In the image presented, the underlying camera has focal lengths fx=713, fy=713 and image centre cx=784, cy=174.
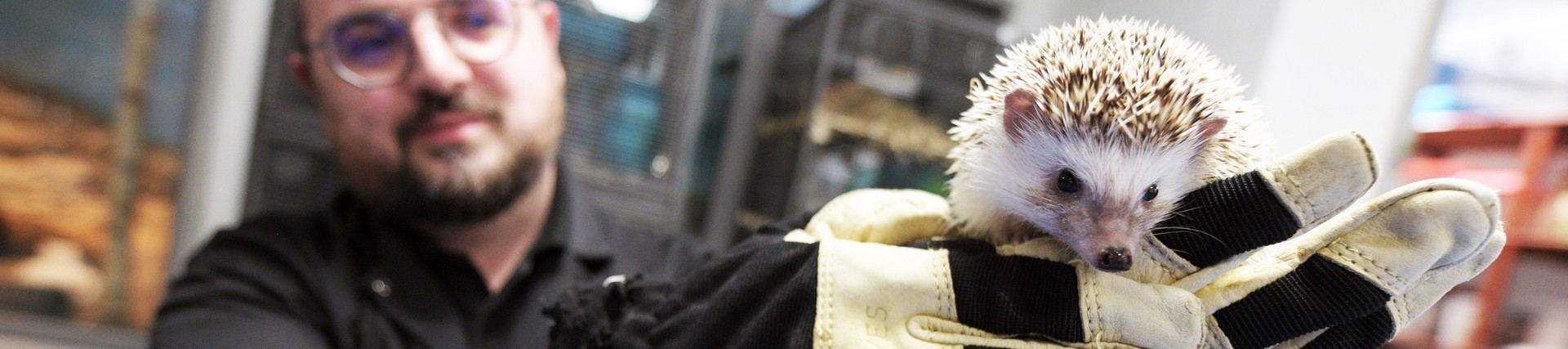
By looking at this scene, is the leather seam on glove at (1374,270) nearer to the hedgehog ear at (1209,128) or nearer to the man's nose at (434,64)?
the hedgehog ear at (1209,128)

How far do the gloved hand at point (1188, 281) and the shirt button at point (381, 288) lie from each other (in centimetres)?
93

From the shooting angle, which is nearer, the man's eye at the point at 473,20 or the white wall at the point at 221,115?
the man's eye at the point at 473,20

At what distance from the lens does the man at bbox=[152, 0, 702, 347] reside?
1.45m

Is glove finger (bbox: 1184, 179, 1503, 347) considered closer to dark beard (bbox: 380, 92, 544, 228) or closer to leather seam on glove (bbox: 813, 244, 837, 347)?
leather seam on glove (bbox: 813, 244, 837, 347)

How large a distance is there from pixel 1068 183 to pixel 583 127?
1945 millimetres

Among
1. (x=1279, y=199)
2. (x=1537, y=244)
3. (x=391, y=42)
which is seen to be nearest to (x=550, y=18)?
(x=391, y=42)

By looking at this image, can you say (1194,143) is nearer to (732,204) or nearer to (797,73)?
(797,73)

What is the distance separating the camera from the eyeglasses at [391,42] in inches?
58.4

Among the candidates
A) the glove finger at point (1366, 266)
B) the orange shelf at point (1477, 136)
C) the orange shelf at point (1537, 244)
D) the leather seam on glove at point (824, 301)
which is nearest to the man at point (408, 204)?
the leather seam on glove at point (824, 301)

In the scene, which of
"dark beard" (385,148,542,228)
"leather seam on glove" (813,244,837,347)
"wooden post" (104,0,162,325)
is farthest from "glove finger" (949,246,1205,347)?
"wooden post" (104,0,162,325)

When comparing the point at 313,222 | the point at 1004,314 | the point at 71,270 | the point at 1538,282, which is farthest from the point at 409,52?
the point at 1538,282

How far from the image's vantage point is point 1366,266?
29.4 inches

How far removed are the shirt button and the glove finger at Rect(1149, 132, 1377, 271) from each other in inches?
57.2

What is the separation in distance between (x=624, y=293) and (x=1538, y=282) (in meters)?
3.38
